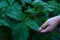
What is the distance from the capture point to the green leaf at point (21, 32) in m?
1.26

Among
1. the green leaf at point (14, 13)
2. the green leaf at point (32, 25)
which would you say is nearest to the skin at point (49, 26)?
the green leaf at point (32, 25)

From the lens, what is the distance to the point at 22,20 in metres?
1.31

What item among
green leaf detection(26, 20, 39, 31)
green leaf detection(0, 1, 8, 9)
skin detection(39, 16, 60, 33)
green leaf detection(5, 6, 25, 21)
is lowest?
skin detection(39, 16, 60, 33)

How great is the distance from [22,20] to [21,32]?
8cm

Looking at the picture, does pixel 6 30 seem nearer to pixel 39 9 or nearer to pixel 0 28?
pixel 0 28

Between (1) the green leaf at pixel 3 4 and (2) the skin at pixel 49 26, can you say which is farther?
(1) the green leaf at pixel 3 4

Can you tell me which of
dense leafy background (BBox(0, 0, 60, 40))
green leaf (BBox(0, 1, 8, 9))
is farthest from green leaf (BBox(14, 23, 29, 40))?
green leaf (BBox(0, 1, 8, 9))

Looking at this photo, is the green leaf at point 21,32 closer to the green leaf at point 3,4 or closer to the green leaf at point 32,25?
the green leaf at point 32,25

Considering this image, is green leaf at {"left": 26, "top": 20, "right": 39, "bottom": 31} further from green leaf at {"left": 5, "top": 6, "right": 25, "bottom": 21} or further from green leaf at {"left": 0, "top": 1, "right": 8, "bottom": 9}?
green leaf at {"left": 0, "top": 1, "right": 8, "bottom": 9}

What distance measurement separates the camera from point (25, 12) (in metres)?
1.39

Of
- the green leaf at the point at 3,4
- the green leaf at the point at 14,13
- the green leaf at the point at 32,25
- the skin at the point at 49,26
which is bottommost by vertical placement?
the skin at the point at 49,26

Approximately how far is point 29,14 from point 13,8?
101 mm

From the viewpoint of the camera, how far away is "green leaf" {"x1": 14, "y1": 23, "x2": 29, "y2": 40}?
126 centimetres

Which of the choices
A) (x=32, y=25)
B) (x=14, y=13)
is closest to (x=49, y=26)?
(x=32, y=25)
